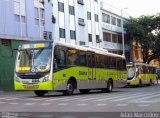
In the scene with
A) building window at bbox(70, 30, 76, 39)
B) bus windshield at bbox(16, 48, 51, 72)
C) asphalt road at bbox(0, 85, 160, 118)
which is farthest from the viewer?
building window at bbox(70, 30, 76, 39)

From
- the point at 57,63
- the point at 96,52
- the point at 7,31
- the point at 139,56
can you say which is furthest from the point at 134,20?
the point at 57,63

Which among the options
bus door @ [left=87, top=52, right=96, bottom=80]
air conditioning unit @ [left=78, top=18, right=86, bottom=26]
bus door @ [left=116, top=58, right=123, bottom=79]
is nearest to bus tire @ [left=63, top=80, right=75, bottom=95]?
bus door @ [left=87, top=52, right=96, bottom=80]

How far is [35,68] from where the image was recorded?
22.2m

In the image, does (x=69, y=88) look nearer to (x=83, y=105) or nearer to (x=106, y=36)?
(x=83, y=105)

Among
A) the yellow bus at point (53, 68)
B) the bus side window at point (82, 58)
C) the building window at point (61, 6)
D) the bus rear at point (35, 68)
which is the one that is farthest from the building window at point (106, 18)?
the bus rear at point (35, 68)

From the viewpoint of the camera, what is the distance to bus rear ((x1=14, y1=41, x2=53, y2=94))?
2212 centimetres

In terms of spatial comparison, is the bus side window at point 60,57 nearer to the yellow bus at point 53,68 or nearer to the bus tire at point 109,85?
the yellow bus at point 53,68

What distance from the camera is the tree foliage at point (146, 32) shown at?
6988cm

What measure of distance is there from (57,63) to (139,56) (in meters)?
59.7

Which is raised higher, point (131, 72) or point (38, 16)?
point (38, 16)

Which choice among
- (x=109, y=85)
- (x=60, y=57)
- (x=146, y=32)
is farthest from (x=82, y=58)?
(x=146, y=32)

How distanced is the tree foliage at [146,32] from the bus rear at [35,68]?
4772 centimetres

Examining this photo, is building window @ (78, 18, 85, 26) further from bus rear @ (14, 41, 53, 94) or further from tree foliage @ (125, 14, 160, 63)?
bus rear @ (14, 41, 53, 94)

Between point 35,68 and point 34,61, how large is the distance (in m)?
0.41
